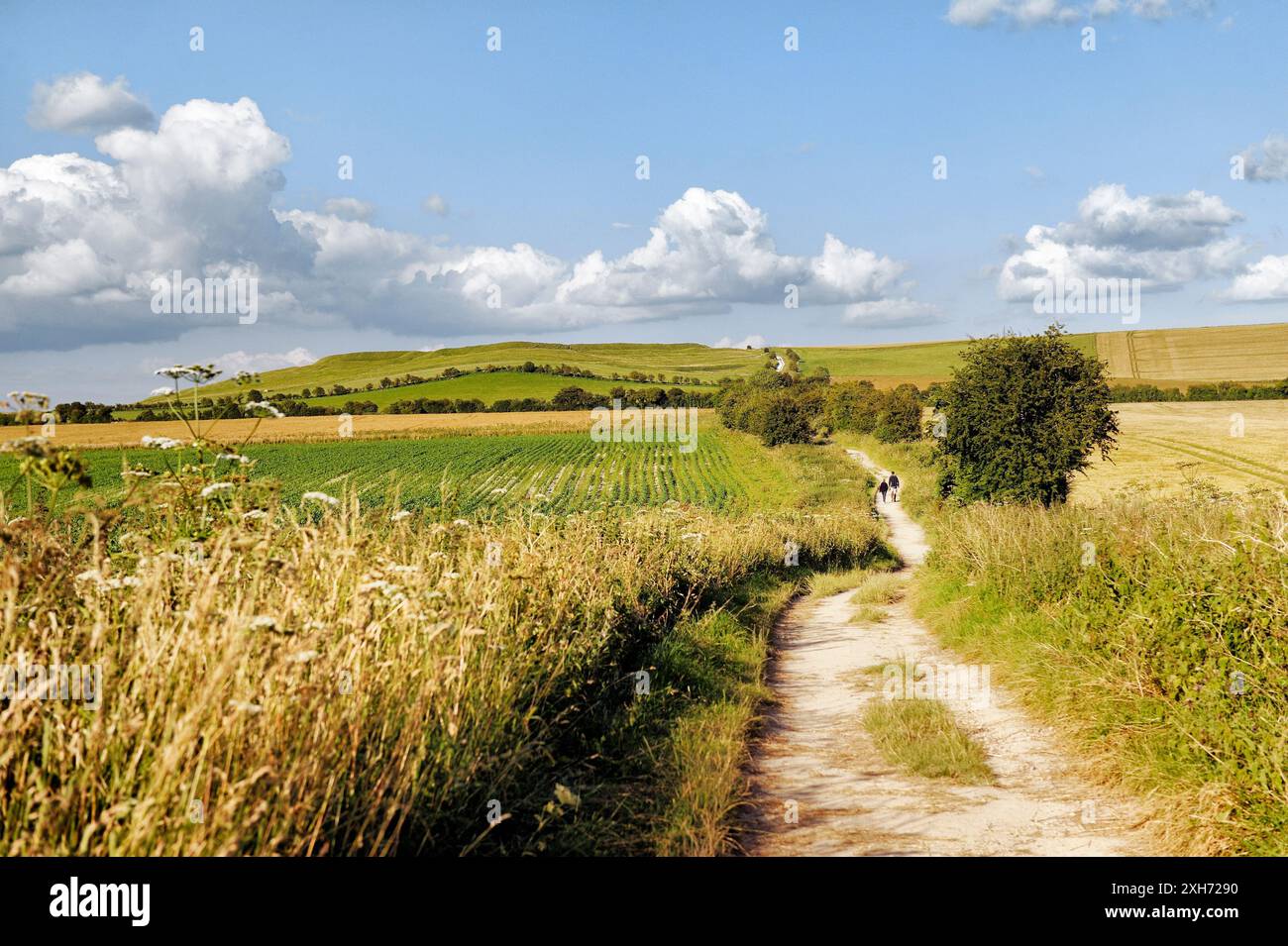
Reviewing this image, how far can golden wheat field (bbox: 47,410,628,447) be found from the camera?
76.8 m

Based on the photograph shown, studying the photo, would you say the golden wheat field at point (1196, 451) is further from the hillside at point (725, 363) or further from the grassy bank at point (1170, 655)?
the grassy bank at point (1170, 655)

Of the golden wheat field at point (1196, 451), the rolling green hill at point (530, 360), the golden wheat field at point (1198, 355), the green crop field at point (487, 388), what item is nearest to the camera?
the golden wheat field at point (1196, 451)

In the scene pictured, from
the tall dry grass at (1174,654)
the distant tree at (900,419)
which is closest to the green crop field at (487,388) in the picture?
the distant tree at (900,419)

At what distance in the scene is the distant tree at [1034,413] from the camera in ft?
73.6

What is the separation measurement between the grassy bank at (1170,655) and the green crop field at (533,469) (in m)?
20.2

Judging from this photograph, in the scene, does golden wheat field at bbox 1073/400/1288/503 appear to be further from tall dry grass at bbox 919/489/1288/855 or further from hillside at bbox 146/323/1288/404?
tall dry grass at bbox 919/489/1288/855

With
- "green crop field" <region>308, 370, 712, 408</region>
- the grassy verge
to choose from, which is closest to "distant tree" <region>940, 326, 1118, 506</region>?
the grassy verge

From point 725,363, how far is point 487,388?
56311 millimetres

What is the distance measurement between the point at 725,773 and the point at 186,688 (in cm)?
345

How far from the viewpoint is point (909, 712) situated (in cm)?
772
